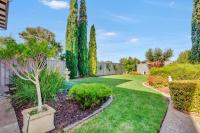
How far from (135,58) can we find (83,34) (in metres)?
10.9

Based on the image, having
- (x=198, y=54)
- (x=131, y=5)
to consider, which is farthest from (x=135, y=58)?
(x=131, y=5)

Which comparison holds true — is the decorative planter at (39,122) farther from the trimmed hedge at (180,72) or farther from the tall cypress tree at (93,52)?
the tall cypress tree at (93,52)

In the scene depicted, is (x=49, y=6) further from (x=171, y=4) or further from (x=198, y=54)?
(x=198, y=54)

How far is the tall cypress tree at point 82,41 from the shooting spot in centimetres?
1747

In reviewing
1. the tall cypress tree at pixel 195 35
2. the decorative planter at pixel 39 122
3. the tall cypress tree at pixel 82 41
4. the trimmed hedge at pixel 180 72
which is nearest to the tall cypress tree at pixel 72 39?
the tall cypress tree at pixel 82 41

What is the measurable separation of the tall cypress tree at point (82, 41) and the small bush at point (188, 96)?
11.8 meters

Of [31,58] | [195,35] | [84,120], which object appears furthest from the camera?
[195,35]

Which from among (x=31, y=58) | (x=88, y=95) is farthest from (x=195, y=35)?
(x=31, y=58)

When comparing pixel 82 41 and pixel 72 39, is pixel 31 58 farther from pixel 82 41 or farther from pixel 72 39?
pixel 82 41

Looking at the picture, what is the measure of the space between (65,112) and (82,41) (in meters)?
13.2

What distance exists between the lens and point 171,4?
1260 cm

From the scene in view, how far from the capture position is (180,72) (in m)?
12.2

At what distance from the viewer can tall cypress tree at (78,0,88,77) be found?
688 inches

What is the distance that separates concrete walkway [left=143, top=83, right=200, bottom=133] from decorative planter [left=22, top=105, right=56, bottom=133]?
2.55 metres
